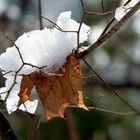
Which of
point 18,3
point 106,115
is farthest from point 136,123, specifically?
point 18,3

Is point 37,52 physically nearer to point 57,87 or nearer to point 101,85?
point 57,87

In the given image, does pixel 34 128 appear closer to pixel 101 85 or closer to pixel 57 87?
pixel 57 87

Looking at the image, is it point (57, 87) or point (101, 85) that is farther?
point (101, 85)

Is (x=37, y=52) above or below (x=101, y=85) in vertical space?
above

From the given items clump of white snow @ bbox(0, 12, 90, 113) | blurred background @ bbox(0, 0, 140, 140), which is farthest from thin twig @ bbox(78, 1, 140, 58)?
blurred background @ bbox(0, 0, 140, 140)

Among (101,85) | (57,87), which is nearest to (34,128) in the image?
(57,87)

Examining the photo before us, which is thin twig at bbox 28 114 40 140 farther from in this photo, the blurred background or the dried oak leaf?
the blurred background
